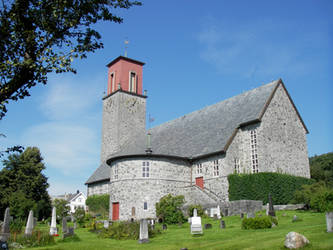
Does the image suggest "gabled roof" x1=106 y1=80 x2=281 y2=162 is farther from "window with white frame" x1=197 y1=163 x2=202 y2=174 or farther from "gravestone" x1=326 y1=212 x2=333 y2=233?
"gravestone" x1=326 y1=212 x2=333 y2=233

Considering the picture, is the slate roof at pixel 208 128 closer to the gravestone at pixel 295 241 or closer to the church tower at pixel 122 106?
the church tower at pixel 122 106

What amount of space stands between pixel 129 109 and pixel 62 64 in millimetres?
36476

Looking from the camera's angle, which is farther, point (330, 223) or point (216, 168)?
point (216, 168)

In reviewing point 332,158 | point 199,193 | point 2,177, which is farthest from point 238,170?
point 332,158

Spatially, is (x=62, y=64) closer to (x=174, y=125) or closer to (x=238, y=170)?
(x=238, y=170)

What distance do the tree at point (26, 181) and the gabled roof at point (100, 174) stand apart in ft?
19.9

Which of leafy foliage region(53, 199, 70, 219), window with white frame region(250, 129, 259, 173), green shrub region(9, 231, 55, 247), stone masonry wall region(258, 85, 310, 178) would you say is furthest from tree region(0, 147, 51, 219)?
stone masonry wall region(258, 85, 310, 178)

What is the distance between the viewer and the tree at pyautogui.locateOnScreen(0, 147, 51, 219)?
41.7m

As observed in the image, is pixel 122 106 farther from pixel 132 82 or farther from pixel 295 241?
pixel 295 241

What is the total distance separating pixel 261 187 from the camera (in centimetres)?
2898

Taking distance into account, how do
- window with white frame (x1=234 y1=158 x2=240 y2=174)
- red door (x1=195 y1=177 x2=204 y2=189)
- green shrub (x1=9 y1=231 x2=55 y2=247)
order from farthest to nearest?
1. red door (x1=195 y1=177 x2=204 y2=189)
2. window with white frame (x1=234 y1=158 x2=240 y2=174)
3. green shrub (x1=9 y1=231 x2=55 y2=247)

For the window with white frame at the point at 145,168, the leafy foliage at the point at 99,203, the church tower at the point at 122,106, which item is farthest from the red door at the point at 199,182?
the church tower at the point at 122,106

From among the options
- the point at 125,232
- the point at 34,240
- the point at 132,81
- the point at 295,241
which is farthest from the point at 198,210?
the point at 132,81

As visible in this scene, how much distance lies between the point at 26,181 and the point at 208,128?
24454mm
